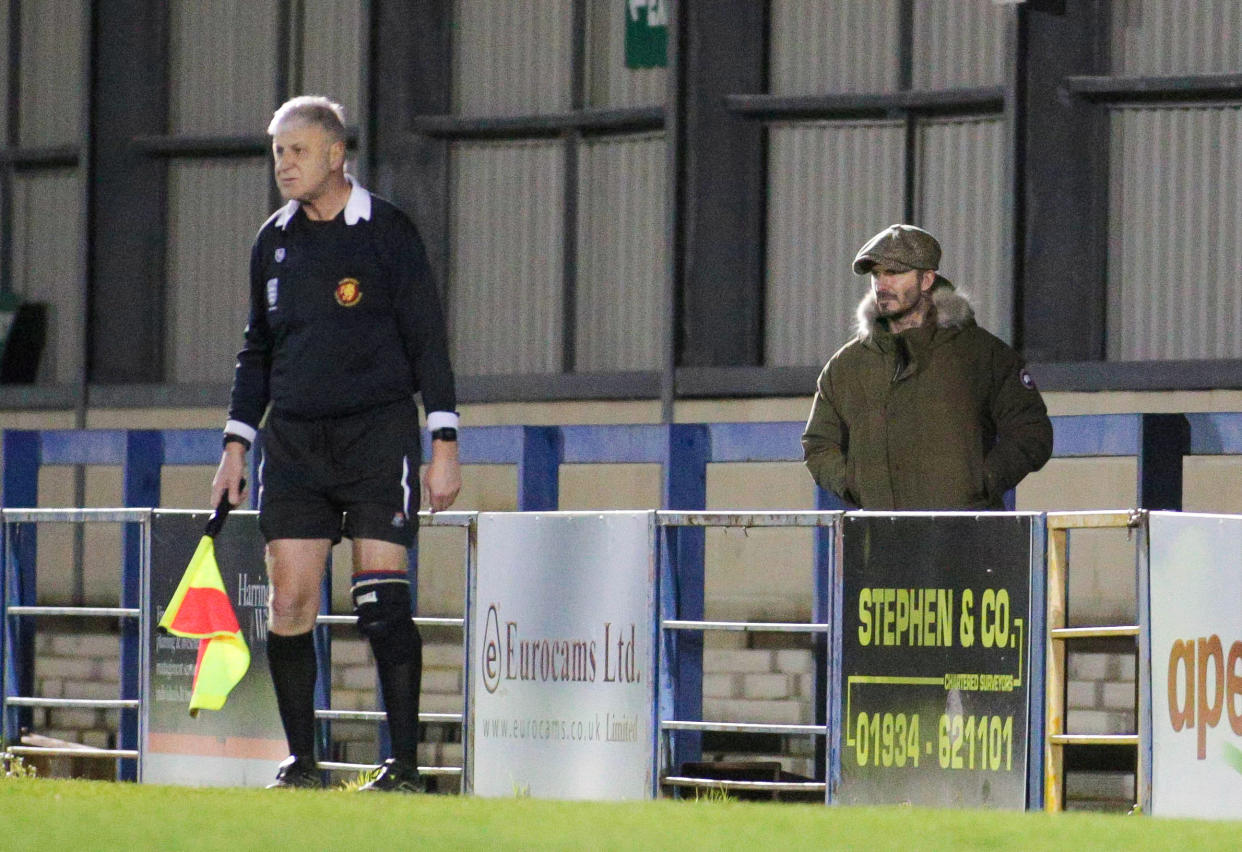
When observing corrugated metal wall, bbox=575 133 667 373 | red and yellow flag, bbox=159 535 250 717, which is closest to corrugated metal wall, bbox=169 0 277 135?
corrugated metal wall, bbox=575 133 667 373

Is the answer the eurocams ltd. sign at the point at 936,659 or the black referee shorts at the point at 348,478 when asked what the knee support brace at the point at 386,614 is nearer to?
the black referee shorts at the point at 348,478

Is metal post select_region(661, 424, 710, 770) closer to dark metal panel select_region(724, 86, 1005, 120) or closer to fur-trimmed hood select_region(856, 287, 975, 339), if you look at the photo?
fur-trimmed hood select_region(856, 287, 975, 339)

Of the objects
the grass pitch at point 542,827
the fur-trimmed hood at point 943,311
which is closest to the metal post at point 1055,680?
the fur-trimmed hood at point 943,311

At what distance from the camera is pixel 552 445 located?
10.4 metres

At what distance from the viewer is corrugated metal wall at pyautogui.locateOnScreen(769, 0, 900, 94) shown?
1528 centimetres

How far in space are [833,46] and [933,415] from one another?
7.90 meters

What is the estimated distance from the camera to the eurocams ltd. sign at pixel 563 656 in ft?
28.7

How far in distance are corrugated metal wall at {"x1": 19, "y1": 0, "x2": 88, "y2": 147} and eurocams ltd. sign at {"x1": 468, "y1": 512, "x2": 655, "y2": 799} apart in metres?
9.50

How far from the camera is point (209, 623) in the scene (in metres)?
8.07

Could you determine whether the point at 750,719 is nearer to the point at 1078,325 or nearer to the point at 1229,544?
the point at 1078,325

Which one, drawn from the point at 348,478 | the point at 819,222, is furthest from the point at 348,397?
the point at 819,222

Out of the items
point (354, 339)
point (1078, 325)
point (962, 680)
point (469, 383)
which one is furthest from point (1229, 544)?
point (469, 383)

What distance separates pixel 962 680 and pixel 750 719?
25.2 feet

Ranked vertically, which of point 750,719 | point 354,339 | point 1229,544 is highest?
point 354,339
